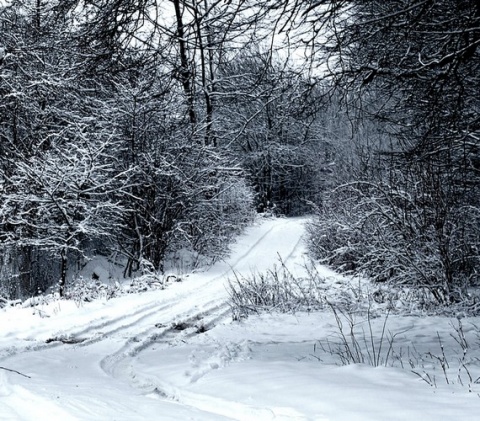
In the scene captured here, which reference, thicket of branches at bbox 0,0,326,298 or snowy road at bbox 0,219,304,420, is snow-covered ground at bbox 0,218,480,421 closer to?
snowy road at bbox 0,219,304,420

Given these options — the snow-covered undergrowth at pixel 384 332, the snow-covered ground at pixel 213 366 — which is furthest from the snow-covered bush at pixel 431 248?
the snow-covered ground at pixel 213 366

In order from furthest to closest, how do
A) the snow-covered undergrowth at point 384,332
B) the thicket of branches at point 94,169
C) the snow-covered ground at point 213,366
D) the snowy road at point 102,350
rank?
the thicket of branches at point 94,169 < the snow-covered undergrowth at point 384,332 < the snowy road at point 102,350 < the snow-covered ground at point 213,366

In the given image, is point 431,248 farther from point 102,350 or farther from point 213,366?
point 102,350

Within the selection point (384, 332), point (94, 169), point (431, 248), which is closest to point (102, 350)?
point (384, 332)

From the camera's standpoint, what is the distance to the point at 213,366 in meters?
5.17

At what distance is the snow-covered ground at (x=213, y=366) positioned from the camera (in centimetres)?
338

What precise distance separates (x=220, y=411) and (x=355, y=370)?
4.51 ft

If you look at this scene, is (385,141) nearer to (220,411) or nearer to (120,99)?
(120,99)

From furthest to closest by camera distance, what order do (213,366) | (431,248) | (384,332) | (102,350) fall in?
(431,248) < (384,332) < (102,350) < (213,366)

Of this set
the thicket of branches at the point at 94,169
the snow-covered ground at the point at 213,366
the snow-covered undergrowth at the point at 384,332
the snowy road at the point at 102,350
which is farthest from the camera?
the thicket of branches at the point at 94,169

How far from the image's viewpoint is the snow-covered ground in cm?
338

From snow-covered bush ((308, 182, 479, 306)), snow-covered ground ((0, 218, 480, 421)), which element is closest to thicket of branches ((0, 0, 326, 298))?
snow-covered ground ((0, 218, 480, 421))

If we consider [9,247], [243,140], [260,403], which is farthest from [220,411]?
[243,140]

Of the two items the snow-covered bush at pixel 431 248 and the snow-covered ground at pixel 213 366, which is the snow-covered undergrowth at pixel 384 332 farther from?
the snow-covered bush at pixel 431 248
